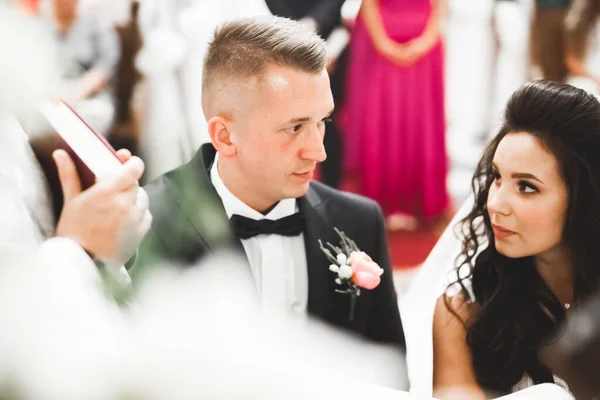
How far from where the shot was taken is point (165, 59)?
76cm

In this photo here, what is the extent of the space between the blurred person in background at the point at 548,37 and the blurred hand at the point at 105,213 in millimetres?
1428

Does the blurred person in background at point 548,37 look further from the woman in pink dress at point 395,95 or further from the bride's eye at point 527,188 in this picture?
the bride's eye at point 527,188

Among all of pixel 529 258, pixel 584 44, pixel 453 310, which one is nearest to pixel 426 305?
pixel 453 310

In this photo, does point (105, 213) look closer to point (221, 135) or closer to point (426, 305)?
point (221, 135)

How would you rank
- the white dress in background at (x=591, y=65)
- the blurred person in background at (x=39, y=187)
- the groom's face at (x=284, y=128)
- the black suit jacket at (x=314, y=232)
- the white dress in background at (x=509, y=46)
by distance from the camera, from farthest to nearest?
1. the white dress in background at (x=509, y=46)
2. the white dress in background at (x=591, y=65)
3. the groom's face at (x=284, y=128)
4. the black suit jacket at (x=314, y=232)
5. the blurred person in background at (x=39, y=187)

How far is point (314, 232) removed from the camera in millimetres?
999

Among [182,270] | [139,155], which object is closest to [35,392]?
[182,270]

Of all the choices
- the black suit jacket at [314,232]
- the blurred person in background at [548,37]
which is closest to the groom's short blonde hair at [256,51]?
the black suit jacket at [314,232]

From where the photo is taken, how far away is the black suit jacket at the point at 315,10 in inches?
41.0

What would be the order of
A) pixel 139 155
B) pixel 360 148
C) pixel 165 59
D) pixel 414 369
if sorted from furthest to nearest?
pixel 360 148 < pixel 414 369 < pixel 165 59 < pixel 139 155

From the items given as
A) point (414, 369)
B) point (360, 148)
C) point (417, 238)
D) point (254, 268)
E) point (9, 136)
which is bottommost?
point (417, 238)

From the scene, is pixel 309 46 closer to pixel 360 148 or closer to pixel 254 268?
pixel 254 268

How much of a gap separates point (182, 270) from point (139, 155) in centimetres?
24

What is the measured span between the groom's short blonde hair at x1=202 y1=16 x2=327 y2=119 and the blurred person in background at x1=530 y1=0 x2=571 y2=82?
3.47 feet
